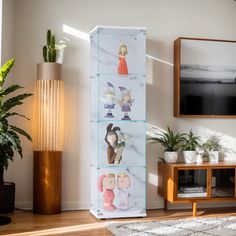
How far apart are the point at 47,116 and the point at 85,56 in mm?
829

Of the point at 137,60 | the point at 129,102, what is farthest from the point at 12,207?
the point at 137,60

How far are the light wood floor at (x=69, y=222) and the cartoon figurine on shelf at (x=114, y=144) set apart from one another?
2.04ft

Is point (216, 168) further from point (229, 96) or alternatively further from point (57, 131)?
point (57, 131)

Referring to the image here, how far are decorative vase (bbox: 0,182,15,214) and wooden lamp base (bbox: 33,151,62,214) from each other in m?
0.26

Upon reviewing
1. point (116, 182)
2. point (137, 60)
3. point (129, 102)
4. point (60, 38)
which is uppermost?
point (60, 38)

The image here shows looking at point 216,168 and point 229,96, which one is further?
point 229,96

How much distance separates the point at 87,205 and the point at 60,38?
188 cm

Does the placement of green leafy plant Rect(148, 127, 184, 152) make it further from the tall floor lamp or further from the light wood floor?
the tall floor lamp

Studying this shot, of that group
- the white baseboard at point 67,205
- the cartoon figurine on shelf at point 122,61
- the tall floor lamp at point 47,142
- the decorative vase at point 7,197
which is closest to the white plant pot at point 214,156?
the cartoon figurine on shelf at point 122,61

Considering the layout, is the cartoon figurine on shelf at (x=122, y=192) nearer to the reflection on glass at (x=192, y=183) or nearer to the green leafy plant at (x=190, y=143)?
the reflection on glass at (x=192, y=183)

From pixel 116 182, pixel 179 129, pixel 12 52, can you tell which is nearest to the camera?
pixel 116 182

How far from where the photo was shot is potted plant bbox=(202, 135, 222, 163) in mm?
4758

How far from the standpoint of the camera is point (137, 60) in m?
4.36

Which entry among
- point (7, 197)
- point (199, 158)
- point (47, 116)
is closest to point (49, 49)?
point (47, 116)
